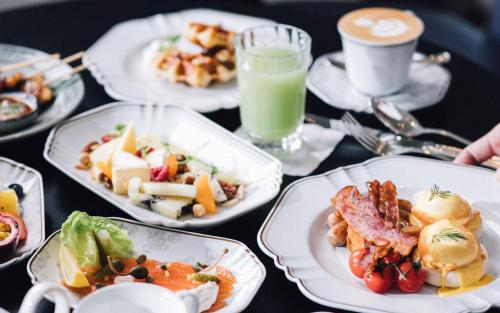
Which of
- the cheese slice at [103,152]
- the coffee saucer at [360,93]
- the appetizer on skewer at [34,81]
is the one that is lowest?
the coffee saucer at [360,93]

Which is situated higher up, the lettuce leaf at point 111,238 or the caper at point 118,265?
the lettuce leaf at point 111,238

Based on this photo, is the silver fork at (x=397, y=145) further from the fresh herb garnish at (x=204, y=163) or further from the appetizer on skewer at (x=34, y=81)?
the appetizer on skewer at (x=34, y=81)

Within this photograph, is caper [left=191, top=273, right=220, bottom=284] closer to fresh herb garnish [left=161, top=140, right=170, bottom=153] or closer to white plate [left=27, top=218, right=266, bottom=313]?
white plate [left=27, top=218, right=266, bottom=313]

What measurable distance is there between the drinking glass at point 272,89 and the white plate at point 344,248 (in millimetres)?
335

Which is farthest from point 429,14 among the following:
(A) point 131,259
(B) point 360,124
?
(A) point 131,259

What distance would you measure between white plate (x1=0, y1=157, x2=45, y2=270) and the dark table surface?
0.05 m

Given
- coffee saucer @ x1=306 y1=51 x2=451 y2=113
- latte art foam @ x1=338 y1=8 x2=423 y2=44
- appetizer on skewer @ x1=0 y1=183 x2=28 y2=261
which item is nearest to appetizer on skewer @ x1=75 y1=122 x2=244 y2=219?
appetizer on skewer @ x1=0 y1=183 x2=28 y2=261

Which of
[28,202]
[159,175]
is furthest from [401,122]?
[28,202]

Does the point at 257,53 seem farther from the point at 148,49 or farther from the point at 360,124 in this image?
the point at 148,49

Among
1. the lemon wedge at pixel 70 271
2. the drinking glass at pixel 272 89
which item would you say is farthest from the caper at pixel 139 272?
the drinking glass at pixel 272 89

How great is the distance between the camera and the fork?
2100 millimetres

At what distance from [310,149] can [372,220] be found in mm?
559

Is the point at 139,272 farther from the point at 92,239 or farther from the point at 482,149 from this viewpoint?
the point at 482,149

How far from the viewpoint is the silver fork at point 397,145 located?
6.89 ft
